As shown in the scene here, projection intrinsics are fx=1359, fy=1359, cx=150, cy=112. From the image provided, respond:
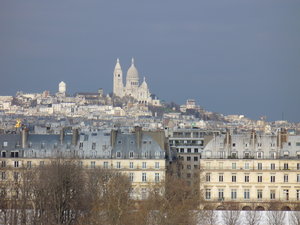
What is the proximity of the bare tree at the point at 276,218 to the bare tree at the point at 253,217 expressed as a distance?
17.0 inches

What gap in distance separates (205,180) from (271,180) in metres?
3.24

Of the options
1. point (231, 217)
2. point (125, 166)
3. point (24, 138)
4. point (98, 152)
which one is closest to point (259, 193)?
point (125, 166)

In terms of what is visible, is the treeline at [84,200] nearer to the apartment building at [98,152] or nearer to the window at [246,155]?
the apartment building at [98,152]

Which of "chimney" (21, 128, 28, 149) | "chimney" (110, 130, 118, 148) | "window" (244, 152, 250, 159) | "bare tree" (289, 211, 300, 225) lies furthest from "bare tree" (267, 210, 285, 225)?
"chimney" (21, 128, 28, 149)

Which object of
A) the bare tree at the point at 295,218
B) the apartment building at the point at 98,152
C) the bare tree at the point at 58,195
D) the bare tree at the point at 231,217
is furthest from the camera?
the apartment building at the point at 98,152

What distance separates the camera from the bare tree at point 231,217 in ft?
182

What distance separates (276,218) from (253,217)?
1.00 meters

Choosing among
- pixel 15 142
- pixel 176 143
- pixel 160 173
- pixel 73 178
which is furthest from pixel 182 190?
pixel 176 143

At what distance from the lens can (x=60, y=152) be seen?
6856cm

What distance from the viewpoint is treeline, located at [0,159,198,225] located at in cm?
5156

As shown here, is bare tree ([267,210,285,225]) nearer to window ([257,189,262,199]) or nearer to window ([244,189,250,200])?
window ([257,189,262,199])

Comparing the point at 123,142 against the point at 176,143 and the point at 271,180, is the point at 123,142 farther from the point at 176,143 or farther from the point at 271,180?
the point at 176,143

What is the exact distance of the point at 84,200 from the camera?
56000mm

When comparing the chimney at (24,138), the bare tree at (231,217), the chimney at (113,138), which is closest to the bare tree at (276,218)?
the bare tree at (231,217)
